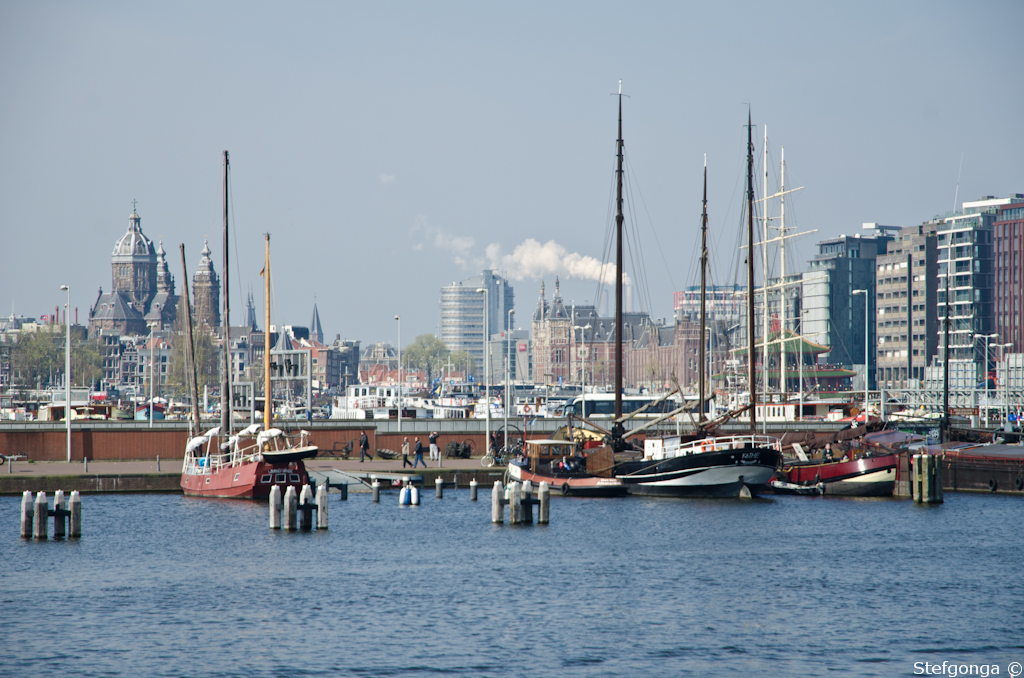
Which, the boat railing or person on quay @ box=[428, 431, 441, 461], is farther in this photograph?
person on quay @ box=[428, 431, 441, 461]

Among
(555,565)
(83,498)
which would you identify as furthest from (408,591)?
(83,498)

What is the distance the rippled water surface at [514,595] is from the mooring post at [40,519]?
3.93 feet

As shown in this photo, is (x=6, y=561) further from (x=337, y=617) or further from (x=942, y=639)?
(x=942, y=639)

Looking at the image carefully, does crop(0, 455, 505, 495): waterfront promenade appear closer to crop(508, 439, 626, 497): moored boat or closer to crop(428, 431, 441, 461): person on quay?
crop(428, 431, 441, 461): person on quay

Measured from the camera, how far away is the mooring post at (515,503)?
46.4 meters

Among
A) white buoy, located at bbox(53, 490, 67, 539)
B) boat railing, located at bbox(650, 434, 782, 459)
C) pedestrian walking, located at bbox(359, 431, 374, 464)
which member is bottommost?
white buoy, located at bbox(53, 490, 67, 539)

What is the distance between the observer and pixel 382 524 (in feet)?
155

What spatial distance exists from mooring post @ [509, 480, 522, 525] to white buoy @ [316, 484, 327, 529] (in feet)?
25.3

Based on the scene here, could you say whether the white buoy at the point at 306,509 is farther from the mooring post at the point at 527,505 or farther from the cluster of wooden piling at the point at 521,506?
the mooring post at the point at 527,505

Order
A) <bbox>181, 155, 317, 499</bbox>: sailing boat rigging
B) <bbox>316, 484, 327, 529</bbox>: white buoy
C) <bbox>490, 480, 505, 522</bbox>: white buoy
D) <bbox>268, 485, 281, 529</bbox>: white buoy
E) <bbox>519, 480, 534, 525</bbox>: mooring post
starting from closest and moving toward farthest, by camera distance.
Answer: <bbox>268, 485, 281, 529</bbox>: white buoy
<bbox>316, 484, 327, 529</bbox>: white buoy
<bbox>490, 480, 505, 522</bbox>: white buoy
<bbox>519, 480, 534, 525</bbox>: mooring post
<bbox>181, 155, 317, 499</bbox>: sailing boat rigging

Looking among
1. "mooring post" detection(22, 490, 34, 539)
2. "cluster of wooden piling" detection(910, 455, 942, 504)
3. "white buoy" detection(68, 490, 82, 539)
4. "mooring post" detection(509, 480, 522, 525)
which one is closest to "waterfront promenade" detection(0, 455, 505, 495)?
"mooring post" detection(22, 490, 34, 539)

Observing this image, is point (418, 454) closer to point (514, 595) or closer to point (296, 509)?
point (296, 509)

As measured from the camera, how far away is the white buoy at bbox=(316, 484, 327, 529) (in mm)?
44312

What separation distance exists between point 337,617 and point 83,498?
29919 millimetres
